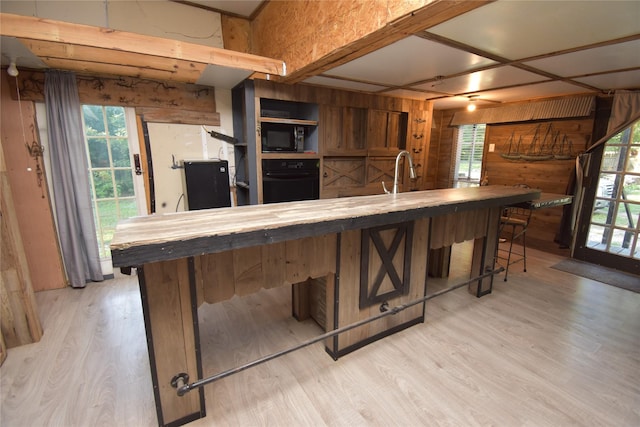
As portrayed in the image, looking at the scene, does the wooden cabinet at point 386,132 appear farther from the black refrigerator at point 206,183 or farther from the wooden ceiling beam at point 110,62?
the wooden ceiling beam at point 110,62

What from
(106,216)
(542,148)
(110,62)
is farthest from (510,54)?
(106,216)

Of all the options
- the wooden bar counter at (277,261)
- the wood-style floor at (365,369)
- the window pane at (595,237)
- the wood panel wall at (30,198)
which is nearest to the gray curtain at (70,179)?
the wood panel wall at (30,198)

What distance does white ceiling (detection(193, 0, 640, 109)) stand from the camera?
1.68 metres

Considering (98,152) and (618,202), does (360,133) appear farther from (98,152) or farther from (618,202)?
(618,202)

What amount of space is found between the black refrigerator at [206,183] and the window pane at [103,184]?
85 cm

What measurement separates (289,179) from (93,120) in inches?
87.8

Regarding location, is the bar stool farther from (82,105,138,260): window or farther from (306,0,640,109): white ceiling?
(82,105,138,260): window

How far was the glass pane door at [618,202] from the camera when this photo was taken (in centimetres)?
362

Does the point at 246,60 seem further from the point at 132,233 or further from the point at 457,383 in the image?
the point at 457,383

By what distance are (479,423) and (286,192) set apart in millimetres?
2823

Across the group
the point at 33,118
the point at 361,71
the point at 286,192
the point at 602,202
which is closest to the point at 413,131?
the point at 361,71

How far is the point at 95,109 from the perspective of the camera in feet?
10.3

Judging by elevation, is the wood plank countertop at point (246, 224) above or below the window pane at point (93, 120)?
below

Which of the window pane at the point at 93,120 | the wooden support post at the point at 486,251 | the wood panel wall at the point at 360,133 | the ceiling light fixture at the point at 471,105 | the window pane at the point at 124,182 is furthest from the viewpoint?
the ceiling light fixture at the point at 471,105
